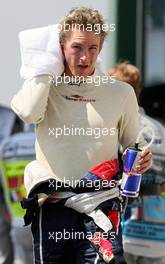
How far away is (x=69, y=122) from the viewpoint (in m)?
2.96

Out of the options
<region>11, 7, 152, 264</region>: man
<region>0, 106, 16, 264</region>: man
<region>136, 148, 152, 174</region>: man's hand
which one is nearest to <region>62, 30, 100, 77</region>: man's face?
<region>11, 7, 152, 264</region>: man

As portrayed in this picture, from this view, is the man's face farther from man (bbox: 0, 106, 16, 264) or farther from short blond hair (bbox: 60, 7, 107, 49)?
man (bbox: 0, 106, 16, 264)

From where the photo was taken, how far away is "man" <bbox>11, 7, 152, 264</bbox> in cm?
293

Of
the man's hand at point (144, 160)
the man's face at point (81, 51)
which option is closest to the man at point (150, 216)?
the man's hand at point (144, 160)

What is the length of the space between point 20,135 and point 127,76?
0.81 metres

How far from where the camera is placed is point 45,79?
2.96m

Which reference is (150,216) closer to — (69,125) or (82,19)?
(69,125)

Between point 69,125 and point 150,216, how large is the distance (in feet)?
3.62

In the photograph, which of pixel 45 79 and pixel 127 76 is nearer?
pixel 45 79

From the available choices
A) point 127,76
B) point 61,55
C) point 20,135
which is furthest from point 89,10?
point 20,135

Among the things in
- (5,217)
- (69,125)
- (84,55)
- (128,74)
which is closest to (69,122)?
(69,125)

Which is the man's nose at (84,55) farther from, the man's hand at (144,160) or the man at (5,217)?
the man at (5,217)

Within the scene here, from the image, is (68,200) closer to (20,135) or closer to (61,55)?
(61,55)

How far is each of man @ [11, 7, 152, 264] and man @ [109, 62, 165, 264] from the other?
0.90m
